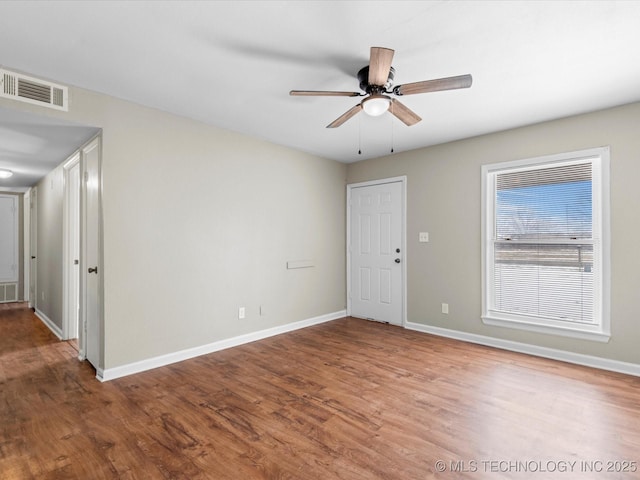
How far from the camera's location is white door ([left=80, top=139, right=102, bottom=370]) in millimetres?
2967

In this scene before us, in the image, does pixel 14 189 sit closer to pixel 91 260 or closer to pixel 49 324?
pixel 49 324

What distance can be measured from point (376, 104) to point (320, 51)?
516 mm

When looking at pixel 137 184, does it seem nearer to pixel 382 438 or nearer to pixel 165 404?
pixel 165 404

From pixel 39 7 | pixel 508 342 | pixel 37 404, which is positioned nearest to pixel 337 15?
pixel 39 7

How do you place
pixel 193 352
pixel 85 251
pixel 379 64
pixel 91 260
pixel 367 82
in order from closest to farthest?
pixel 379 64, pixel 367 82, pixel 91 260, pixel 85 251, pixel 193 352

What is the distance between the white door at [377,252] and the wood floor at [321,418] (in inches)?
54.9

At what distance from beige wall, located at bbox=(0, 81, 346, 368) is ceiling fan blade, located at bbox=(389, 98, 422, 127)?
2.05 m

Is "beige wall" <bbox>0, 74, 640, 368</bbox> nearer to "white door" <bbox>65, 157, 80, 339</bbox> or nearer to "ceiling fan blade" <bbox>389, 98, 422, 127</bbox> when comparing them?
"white door" <bbox>65, 157, 80, 339</bbox>

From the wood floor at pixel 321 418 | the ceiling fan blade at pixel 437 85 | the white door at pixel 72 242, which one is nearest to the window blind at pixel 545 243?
the wood floor at pixel 321 418

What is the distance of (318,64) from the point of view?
2.35 m

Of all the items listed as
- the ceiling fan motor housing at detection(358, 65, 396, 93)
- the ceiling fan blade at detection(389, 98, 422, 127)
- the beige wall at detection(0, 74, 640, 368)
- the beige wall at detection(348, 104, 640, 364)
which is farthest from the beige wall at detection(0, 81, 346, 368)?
the ceiling fan blade at detection(389, 98, 422, 127)

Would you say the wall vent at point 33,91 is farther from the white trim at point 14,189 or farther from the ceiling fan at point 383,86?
the white trim at point 14,189

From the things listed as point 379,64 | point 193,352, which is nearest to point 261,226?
point 193,352

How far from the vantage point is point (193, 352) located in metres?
3.41
